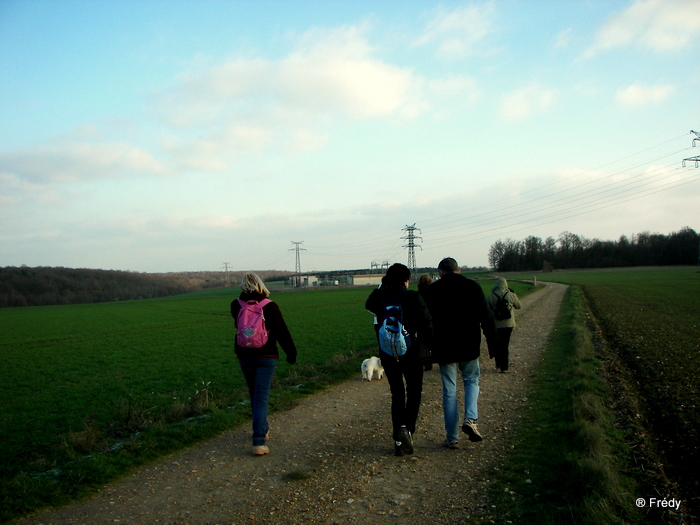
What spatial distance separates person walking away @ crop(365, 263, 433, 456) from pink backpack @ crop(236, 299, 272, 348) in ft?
4.57

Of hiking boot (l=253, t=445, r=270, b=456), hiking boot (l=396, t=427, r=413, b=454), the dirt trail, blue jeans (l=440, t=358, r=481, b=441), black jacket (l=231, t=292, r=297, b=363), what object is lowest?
the dirt trail

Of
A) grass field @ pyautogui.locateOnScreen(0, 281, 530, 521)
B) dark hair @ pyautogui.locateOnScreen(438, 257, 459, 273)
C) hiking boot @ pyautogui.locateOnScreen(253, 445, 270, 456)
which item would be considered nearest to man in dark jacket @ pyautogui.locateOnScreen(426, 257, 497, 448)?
dark hair @ pyautogui.locateOnScreen(438, 257, 459, 273)

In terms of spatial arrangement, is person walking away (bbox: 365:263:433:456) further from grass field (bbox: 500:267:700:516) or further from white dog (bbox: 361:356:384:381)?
white dog (bbox: 361:356:384:381)

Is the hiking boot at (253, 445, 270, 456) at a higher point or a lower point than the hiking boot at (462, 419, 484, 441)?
lower

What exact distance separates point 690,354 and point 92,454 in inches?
500

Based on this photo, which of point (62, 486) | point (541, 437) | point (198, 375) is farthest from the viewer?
point (198, 375)

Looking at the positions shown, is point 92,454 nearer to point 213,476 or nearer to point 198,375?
point 213,476

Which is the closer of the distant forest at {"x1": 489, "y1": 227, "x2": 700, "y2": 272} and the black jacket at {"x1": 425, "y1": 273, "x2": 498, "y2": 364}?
the black jacket at {"x1": 425, "y1": 273, "x2": 498, "y2": 364}

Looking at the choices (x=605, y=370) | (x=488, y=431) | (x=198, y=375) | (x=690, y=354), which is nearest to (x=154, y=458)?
(x=488, y=431)

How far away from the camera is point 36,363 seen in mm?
18938

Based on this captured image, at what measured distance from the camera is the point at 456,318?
5.87m

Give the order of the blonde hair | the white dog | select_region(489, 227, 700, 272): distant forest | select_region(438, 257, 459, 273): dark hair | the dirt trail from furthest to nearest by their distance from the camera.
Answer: select_region(489, 227, 700, 272): distant forest, the white dog, select_region(438, 257, 459, 273): dark hair, the blonde hair, the dirt trail

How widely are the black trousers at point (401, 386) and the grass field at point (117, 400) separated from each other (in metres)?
2.88

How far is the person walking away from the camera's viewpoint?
18.2ft
